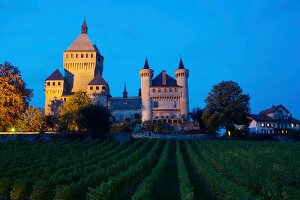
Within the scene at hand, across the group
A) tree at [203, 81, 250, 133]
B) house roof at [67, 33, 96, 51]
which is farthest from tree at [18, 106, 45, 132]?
house roof at [67, 33, 96, 51]

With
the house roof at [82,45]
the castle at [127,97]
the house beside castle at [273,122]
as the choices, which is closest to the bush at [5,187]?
the castle at [127,97]

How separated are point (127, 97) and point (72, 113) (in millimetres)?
28670

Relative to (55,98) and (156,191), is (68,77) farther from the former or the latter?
(156,191)

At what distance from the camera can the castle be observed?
79000 millimetres

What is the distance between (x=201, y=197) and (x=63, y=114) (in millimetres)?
43905

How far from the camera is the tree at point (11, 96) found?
44062mm

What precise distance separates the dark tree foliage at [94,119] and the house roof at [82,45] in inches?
1409

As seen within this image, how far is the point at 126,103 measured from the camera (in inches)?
3214

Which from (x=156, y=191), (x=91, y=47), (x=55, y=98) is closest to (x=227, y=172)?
(x=156, y=191)

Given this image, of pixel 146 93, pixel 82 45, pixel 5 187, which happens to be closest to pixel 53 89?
pixel 82 45

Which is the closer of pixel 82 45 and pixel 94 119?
pixel 94 119

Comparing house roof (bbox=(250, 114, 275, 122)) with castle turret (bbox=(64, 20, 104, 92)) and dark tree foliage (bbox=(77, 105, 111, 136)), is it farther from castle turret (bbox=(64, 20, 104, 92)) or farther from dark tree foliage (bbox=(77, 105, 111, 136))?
castle turret (bbox=(64, 20, 104, 92))

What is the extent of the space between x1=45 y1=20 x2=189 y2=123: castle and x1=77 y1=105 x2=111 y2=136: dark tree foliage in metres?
22.5

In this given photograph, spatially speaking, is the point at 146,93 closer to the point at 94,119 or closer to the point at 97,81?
the point at 97,81
